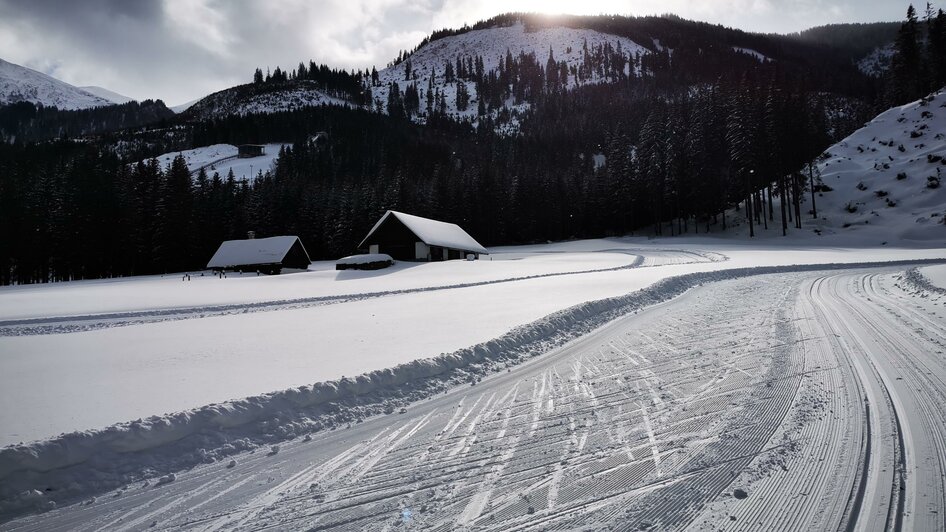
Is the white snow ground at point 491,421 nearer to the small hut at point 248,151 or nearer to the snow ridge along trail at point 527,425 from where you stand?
the snow ridge along trail at point 527,425

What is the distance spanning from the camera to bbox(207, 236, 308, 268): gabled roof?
47969 millimetres

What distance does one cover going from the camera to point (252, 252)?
49.0 m

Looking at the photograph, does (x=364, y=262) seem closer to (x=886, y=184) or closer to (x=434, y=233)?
(x=434, y=233)

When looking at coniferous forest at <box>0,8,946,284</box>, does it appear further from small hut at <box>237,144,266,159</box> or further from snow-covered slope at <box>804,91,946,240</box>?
small hut at <box>237,144,266,159</box>

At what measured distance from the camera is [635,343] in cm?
939

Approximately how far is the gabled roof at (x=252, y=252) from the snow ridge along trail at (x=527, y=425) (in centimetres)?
4522

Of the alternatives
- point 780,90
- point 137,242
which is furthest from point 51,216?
point 780,90

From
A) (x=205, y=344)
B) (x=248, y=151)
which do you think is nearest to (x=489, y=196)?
(x=205, y=344)

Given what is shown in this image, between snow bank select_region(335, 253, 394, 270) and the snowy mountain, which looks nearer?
snow bank select_region(335, 253, 394, 270)

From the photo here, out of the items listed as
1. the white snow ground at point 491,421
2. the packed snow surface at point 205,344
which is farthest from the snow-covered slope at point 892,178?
the white snow ground at point 491,421

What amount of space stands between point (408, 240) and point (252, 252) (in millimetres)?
17865

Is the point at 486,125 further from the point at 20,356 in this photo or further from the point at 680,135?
the point at 20,356

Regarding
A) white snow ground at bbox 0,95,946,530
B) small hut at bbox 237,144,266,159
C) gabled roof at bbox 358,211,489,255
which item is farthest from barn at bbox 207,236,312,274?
small hut at bbox 237,144,266,159

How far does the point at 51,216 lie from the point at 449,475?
69714mm
